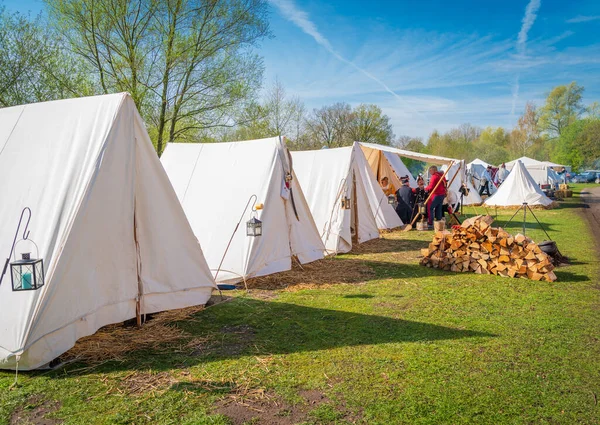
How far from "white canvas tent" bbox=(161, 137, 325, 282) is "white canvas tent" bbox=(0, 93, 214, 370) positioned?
1.74 m

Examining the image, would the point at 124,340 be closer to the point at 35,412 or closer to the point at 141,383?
the point at 141,383

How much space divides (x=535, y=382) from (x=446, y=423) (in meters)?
1.02

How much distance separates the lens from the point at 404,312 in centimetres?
519

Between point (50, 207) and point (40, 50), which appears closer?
point (50, 207)

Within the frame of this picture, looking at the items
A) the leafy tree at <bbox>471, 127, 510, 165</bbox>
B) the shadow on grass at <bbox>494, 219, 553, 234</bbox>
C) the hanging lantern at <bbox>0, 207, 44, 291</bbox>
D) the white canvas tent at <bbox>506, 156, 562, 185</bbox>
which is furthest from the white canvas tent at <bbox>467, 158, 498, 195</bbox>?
the leafy tree at <bbox>471, 127, 510, 165</bbox>

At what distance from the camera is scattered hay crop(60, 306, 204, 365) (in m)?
3.86

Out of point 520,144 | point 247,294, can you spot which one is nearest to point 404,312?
point 247,294

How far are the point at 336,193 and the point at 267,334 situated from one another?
19.0 feet

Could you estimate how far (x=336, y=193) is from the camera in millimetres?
9930

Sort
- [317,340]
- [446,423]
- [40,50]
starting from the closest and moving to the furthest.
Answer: [446,423] → [317,340] → [40,50]

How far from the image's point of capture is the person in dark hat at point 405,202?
13.9 m

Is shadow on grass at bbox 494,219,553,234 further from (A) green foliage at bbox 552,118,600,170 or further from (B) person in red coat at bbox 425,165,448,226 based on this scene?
(A) green foliage at bbox 552,118,600,170

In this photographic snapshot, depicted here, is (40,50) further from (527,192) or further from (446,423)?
(527,192)

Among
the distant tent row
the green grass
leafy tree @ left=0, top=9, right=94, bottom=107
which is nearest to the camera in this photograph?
the green grass
